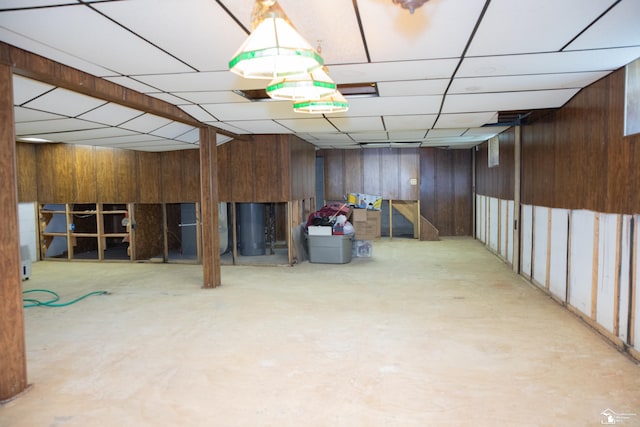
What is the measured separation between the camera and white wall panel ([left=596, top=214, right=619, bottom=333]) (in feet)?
11.0

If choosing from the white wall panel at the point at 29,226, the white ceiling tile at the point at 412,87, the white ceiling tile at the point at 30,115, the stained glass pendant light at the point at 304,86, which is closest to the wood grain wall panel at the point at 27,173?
the white wall panel at the point at 29,226

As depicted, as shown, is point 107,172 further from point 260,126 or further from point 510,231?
point 510,231

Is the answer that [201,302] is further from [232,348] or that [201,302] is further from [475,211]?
[475,211]

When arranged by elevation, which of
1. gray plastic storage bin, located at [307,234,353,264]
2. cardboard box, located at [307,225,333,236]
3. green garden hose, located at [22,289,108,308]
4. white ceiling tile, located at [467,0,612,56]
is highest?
white ceiling tile, located at [467,0,612,56]

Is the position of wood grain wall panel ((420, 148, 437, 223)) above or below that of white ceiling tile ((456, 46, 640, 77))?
below

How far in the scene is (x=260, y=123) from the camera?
216 inches

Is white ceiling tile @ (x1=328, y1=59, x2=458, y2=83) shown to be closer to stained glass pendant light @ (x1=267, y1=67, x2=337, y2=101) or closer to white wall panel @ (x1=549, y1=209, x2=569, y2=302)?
stained glass pendant light @ (x1=267, y1=67, x2=337, y2=101)

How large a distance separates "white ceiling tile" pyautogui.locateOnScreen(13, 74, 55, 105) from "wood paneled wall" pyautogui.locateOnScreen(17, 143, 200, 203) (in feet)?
12.0

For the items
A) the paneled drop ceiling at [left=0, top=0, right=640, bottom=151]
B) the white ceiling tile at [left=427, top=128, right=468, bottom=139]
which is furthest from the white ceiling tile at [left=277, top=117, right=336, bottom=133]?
the white ceiling tile at [left=427, top=128, right=468, bottom=139]

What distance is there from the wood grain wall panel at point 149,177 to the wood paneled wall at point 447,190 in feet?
20.5

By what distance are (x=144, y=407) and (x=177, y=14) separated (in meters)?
2.23

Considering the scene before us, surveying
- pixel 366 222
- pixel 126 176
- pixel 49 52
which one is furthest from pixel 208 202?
pixel 366 222

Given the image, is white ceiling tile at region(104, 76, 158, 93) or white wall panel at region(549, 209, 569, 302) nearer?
white ceiling tile at region(104, 76, 158, 93)

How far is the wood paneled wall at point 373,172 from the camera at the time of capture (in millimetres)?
9914
